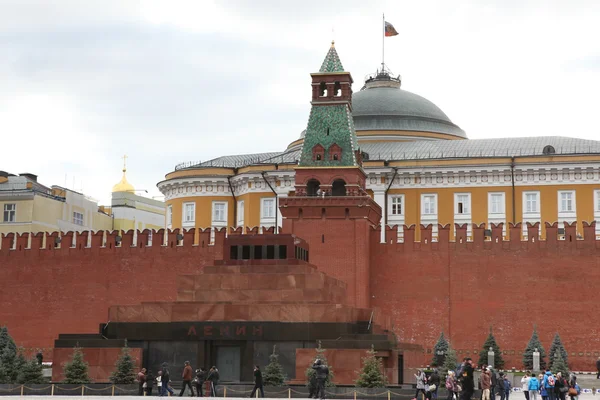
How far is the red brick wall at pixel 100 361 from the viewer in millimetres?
37562

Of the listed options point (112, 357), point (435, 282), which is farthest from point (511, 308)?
point (112, 357)

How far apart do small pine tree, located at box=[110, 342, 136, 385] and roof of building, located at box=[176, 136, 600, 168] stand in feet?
90.9

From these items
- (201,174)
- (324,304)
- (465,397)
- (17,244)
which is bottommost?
(465,397)

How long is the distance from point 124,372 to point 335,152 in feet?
51.5

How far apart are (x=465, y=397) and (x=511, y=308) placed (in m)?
17.4

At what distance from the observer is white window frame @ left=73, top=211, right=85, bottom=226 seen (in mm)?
73113

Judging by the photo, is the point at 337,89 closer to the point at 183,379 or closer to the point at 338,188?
the point at 338,188

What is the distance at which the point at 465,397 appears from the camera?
1156 inches

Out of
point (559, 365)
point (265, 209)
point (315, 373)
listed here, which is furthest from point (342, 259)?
point (265, 209)

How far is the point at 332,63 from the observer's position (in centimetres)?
4966

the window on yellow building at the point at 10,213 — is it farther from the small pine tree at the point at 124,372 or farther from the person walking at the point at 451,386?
the person walking at the point at 451,386

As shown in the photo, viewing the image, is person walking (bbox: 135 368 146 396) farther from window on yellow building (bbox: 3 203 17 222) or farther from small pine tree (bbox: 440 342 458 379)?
window on yellow building (bbox: 3 203 17 222)

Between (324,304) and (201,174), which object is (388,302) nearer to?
(324,304)

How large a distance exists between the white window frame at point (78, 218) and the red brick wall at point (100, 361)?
35550 mm
